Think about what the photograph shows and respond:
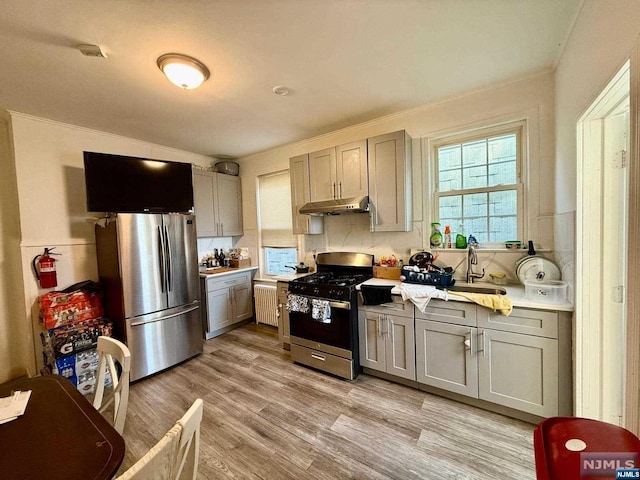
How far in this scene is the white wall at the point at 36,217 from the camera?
2542mm

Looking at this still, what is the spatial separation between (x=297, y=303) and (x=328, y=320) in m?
0.40

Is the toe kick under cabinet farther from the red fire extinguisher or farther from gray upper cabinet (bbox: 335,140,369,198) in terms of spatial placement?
the red fire extinguisher

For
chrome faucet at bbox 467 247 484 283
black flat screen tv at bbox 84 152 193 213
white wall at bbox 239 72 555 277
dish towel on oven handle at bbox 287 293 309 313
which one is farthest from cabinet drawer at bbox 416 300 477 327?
black flat screen tv at bbox 84 152 193 213

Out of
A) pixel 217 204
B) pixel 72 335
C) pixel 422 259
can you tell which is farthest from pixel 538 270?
pixel 72 335

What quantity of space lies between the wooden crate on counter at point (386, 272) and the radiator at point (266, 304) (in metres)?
1.68

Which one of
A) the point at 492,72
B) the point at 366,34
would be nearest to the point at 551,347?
the point at 492,72

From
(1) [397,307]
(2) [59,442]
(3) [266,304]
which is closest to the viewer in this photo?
(2) [59,442]

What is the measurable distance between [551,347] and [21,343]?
16.0 ft

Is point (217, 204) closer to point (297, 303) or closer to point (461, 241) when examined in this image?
point (297, 303)

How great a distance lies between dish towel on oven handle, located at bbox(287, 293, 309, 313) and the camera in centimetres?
265

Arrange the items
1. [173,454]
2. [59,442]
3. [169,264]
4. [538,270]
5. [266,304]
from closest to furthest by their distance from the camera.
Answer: [173,454] → [59,442] → [538,270] → [169,264] → [266,304]

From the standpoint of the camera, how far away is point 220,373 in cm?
272

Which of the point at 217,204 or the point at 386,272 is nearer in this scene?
the point at 386,272

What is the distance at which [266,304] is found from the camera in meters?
Answer: 3.95
